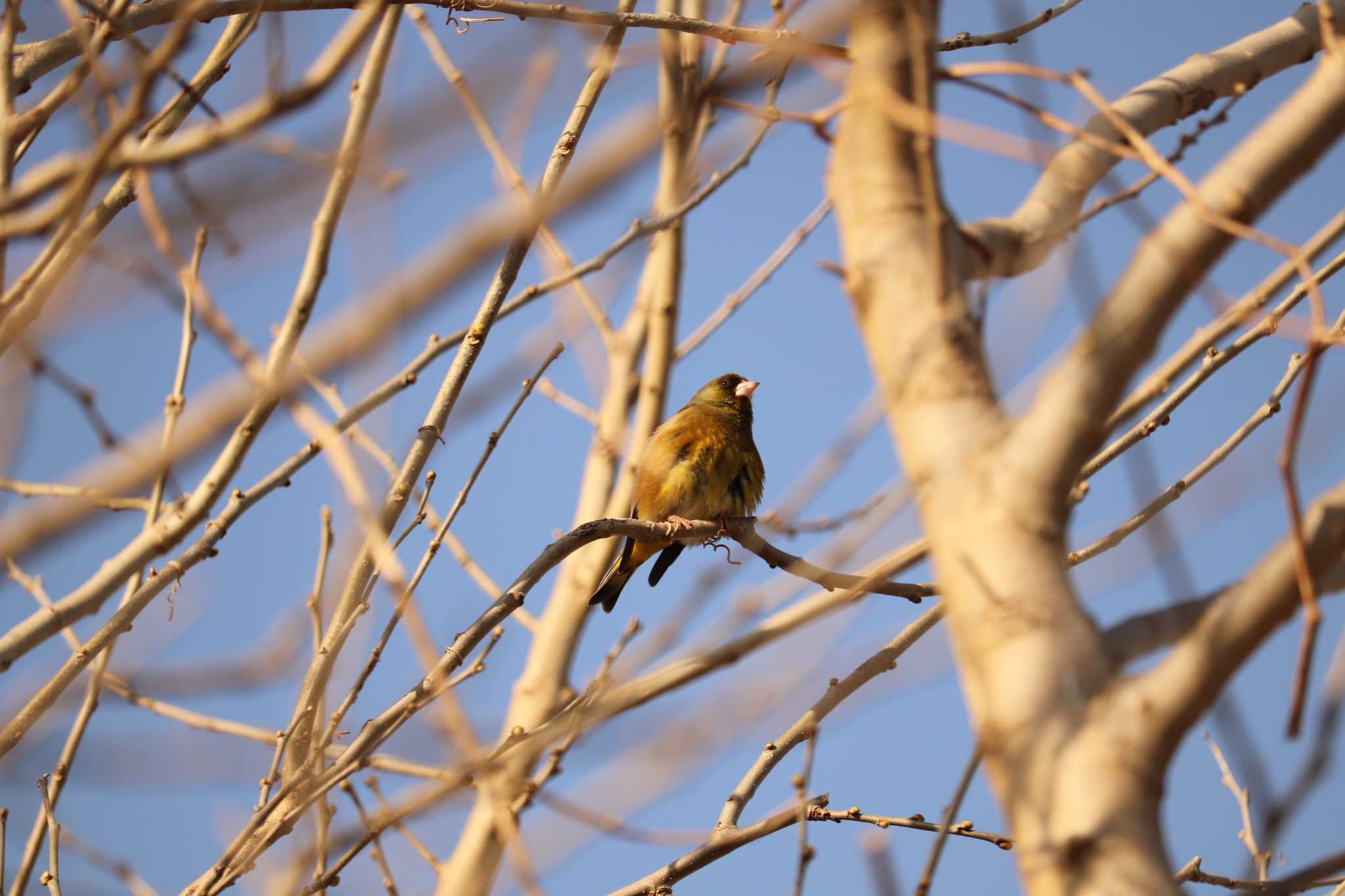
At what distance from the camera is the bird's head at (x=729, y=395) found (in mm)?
6320

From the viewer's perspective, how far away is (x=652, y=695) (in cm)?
200

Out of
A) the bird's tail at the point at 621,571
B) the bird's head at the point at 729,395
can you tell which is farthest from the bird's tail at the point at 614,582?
the bird's head at the point at 729,395

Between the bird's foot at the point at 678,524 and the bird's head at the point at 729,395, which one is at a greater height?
the bird's head at the point at 729,395

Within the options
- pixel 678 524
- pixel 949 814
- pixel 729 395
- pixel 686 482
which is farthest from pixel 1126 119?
pixel 729 395

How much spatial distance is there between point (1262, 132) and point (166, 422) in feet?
6.99

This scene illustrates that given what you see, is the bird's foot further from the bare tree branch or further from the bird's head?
the bare tree branch

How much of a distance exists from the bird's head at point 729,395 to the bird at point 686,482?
0.88ft

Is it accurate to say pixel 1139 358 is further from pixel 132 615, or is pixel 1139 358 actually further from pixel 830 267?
pixel 132 615

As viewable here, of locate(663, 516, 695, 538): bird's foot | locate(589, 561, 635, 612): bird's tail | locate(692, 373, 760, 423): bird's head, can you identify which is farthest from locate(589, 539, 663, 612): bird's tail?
locate(692, 373, 760, 423): bird's head

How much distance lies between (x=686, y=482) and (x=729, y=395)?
1.00 metres

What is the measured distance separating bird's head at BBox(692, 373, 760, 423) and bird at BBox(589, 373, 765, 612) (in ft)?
0.88

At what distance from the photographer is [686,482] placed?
18.4 feet

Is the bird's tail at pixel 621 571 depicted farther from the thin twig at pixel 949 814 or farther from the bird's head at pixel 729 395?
the thin twig at pixel 949 814

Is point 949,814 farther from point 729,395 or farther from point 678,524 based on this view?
point 729,395
